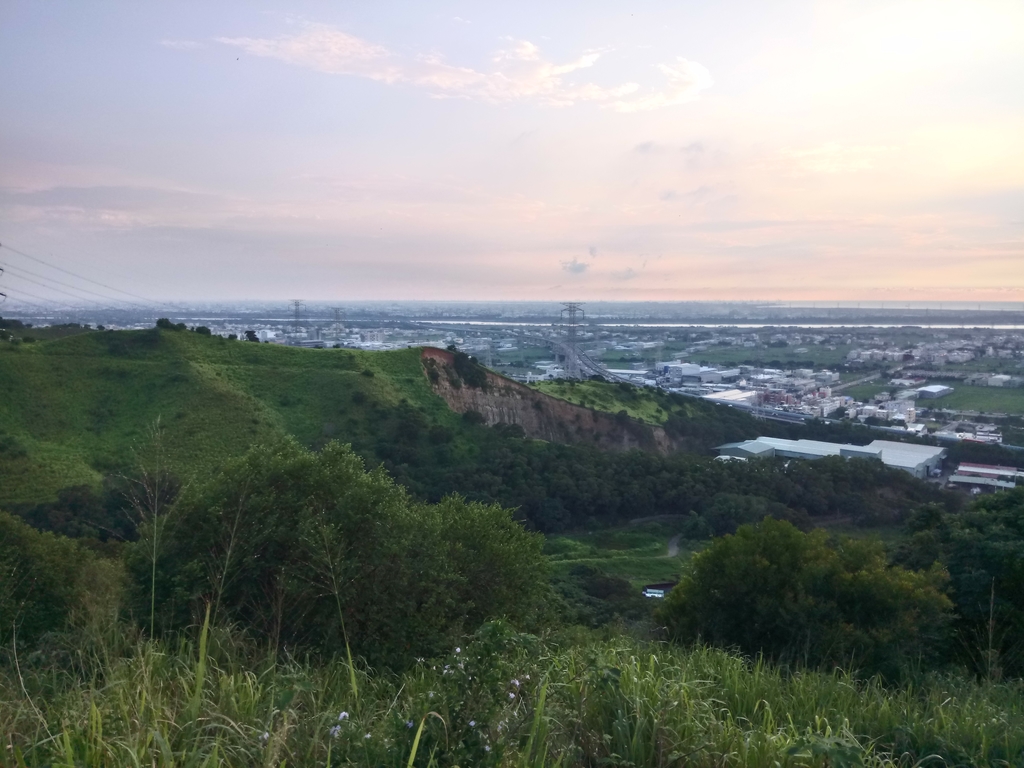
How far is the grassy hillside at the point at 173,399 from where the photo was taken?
2241 cm

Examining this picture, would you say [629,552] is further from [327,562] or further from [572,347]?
[572,347]

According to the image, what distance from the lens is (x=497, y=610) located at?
9.02 m

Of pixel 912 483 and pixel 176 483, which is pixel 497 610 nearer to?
pixel 176 483

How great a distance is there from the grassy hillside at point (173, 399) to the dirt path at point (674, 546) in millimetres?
11410

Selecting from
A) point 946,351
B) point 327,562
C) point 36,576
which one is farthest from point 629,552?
point 946,351

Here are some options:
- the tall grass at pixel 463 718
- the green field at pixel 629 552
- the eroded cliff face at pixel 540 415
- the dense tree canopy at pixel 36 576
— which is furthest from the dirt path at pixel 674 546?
the tall grass at pixel 463 718

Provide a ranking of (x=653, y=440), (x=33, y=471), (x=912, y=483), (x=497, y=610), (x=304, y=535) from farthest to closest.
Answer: (x=653, y=440)
(x=912, y=483)
(x=33, y=471)
(x=497, y=610)
(x=304, y=535)

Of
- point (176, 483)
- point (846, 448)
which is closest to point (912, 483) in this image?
point (846, 448)

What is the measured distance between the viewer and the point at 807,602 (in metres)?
9.16

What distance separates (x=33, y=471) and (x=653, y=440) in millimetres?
24993

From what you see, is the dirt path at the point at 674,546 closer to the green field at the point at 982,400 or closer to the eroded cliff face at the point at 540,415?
the eroded cliff face at the point at 540,415

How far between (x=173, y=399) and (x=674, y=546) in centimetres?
1857

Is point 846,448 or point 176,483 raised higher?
point 176,483

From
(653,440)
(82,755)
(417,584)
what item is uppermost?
(82,755)
